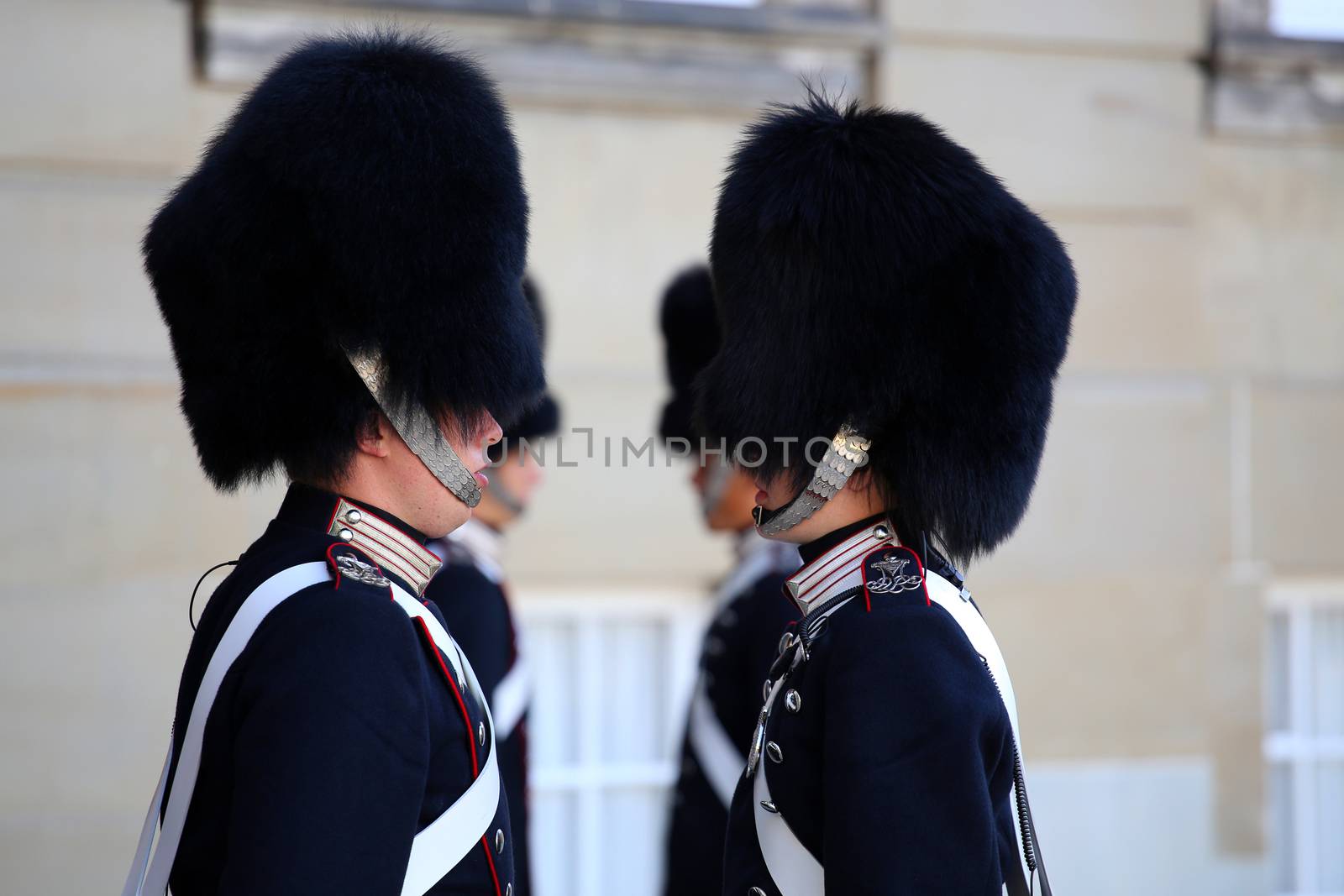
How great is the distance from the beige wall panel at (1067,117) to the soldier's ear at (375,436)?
345 cm

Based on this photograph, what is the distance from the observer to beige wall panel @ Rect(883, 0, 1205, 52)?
4.84 metres

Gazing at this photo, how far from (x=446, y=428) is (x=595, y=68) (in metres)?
3.00

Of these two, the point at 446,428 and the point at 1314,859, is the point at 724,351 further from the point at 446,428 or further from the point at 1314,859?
the point at 1314,859

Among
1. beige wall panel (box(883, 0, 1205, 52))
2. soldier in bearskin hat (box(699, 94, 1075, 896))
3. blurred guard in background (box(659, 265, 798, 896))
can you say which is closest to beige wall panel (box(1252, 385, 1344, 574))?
beige wall panel (box(883, 0, 1205, 52))

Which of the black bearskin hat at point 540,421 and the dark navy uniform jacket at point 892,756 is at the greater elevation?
the black bearskin hat at point 540,421

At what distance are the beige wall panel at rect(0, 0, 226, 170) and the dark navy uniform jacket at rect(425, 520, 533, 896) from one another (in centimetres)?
181

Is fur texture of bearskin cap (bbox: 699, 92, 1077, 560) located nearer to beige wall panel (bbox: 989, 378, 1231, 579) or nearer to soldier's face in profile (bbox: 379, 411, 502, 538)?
soldier's face in profile (bbox: 379, 411, 502, 538)

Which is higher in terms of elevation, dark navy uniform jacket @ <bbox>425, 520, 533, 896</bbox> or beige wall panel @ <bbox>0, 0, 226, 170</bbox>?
beige wall panel @ <bbox>0, 0, 226, 170</bbox>

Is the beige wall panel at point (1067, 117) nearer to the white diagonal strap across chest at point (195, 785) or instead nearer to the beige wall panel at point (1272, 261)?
the beige wall panel at point (1272, 261)

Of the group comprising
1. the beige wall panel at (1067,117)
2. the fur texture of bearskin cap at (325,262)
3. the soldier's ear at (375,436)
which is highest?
the beige wall panel at (1067,117)

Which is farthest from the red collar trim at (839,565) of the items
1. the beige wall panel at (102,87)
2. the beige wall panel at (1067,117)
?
the beige wall panel at (1067,117)

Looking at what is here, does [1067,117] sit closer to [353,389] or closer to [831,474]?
[831,474]

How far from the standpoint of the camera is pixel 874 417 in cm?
192

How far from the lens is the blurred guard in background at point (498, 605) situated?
10.4ft
